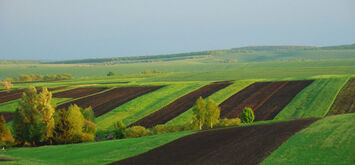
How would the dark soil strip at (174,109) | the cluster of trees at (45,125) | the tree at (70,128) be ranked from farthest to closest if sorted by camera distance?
the dark soil strip at (174,109), the cluster of trees at (45,125), the tree at (70,128)

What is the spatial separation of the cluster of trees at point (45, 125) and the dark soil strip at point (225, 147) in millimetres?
20559

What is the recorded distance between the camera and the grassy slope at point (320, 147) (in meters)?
24.6

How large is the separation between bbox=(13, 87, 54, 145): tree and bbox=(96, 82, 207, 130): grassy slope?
10.0 m

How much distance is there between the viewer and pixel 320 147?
2745cm

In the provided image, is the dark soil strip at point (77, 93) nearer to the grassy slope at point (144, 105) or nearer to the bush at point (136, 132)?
the grassy slope at point (144, 105)

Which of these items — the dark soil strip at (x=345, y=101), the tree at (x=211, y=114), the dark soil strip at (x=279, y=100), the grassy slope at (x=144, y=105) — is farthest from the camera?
the grassy slope at (x=144, y=105)

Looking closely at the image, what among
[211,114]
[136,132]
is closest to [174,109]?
[136,132]

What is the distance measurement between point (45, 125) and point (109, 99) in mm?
30180

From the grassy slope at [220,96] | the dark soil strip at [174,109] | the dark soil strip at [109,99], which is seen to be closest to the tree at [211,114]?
the grassy slope at [220,96]

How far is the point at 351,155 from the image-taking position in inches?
958

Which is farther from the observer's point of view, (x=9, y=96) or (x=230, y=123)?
(x=9, y=96)

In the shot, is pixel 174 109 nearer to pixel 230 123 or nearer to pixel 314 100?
pixel 230 123

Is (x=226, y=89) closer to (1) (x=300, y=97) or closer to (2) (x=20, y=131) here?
(1) (x=300, y=97)

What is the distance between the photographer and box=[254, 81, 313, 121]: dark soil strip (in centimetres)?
5963
